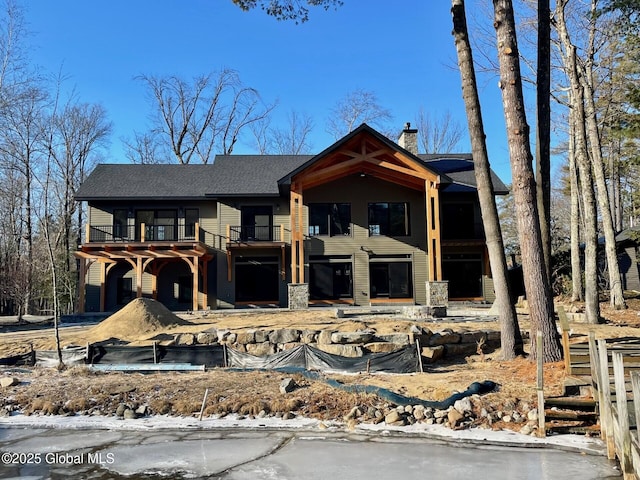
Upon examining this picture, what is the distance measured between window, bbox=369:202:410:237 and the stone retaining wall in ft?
37.3

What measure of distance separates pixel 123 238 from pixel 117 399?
52.5ft

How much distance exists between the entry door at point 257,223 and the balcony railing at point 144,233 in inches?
87.3

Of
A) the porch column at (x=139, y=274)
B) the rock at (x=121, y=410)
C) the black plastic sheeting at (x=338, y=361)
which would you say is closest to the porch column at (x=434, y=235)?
the black plastic sheeting at (x=338, y=361)

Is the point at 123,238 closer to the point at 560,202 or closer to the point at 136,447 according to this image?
the point at 136,447

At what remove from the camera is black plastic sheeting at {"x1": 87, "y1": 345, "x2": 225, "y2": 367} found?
10516 millimetres

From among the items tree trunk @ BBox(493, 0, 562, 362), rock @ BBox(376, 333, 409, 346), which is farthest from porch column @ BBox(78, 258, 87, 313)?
tree trunk @ BBox(493, 0, 562, 362)

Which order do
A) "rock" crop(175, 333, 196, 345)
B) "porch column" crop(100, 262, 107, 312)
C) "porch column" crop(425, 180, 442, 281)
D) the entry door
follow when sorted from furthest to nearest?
1. the entry door
2. "porch column" crop(100, 262, 107, 312)
3. "porch column" crop(425, 180, 442, 281)
4. "rock" crop(175, 333, 196, 345)

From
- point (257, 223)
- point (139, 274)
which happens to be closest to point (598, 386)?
point (257, 223)

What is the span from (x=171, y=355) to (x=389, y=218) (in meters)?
14.3

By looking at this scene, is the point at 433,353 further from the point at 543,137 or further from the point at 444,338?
the point at 543,137

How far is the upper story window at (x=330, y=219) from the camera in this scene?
2259cm

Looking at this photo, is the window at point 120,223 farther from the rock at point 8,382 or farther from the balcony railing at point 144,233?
the rock at point 8,382

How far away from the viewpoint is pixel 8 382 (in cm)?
909

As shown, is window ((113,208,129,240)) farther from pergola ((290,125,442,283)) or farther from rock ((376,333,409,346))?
rock ((376,333,409,346))
